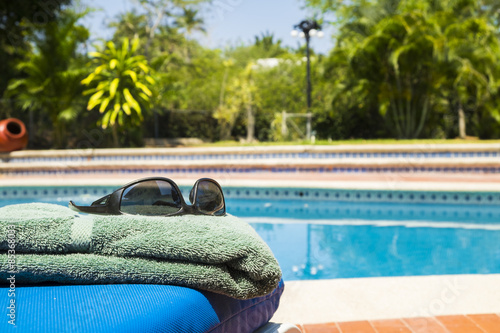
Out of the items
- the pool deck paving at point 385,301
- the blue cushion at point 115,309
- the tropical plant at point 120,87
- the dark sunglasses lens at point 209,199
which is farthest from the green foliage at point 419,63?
the blue cushion at point 115,309

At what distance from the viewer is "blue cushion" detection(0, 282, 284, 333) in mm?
651

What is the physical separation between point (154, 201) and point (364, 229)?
4622 mm

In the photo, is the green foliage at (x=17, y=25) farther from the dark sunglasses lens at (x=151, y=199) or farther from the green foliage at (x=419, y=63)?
the dark sunglasses lens at (x=151, y=199)

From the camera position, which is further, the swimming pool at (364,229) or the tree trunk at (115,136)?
the tree trunk at (115,136)

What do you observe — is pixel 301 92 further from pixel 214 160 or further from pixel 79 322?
pixel 79 322

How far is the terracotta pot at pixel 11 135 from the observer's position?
9.20m

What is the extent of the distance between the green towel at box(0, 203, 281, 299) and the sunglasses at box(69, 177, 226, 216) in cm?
18

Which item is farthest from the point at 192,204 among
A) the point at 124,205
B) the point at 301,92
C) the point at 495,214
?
the point at 301,92

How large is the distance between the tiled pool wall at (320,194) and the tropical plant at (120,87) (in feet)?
10.3

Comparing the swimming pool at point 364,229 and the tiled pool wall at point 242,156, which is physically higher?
the tiled pool wall at point 242,156

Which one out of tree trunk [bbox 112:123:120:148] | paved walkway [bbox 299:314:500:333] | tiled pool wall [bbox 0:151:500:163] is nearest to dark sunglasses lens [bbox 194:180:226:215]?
paved walkway [bbox 299:314:500:333]

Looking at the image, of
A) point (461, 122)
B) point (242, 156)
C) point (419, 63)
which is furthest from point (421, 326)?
point (461, 122)

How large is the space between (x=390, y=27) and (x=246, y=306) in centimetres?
1198

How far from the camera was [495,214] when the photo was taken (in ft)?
19.9
